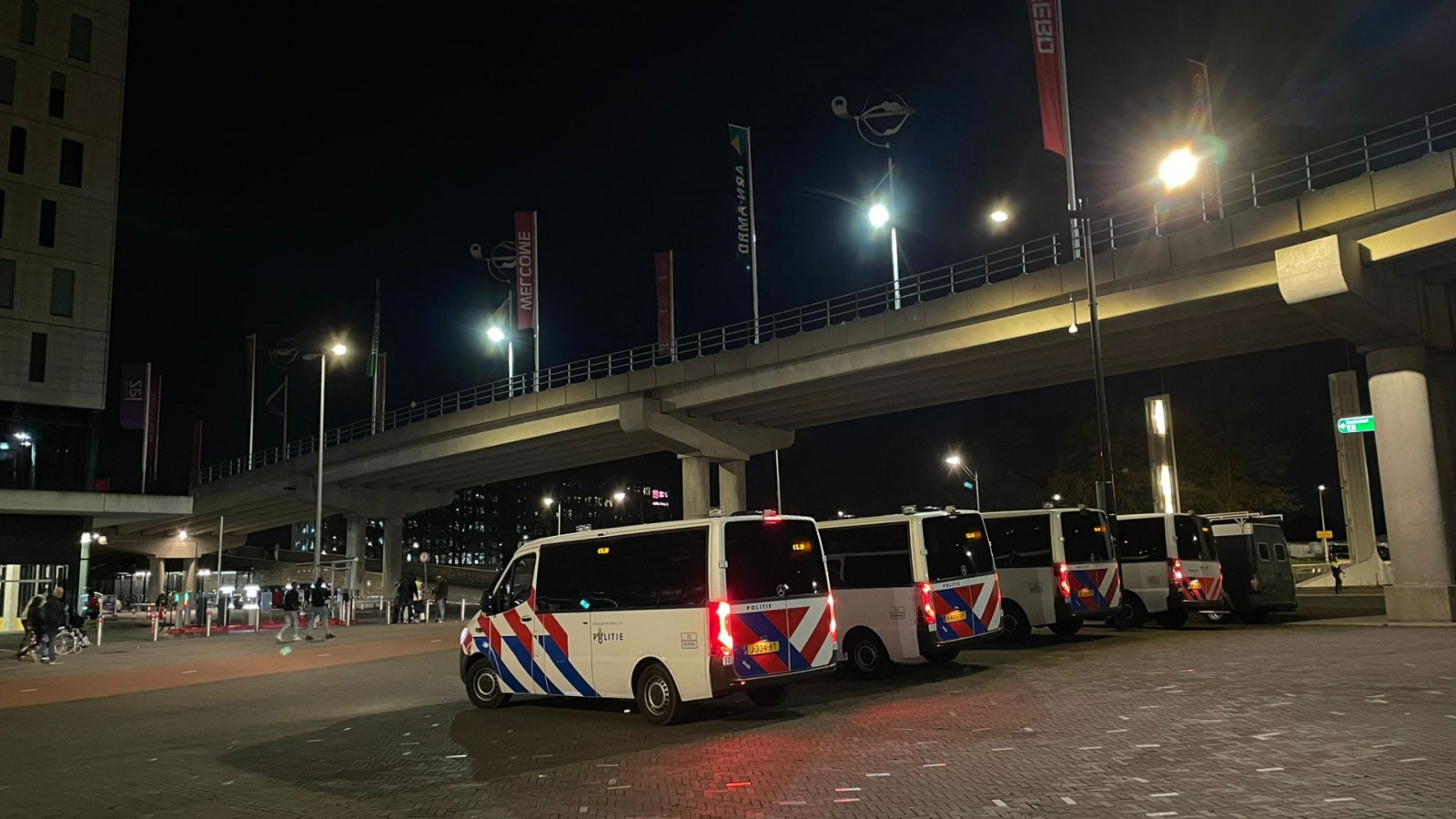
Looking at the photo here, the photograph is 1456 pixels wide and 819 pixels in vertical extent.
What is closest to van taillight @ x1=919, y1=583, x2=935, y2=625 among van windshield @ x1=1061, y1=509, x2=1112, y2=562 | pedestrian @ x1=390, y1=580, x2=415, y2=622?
van windshield @ x1=1061, y1=509, x2=1112, y2=562

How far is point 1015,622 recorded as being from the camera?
18.8m

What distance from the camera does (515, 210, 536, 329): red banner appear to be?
149 feet

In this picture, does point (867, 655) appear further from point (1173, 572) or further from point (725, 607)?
point (1173, 572)

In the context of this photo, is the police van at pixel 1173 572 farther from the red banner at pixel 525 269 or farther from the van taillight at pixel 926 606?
the red banner at pixel 525 269

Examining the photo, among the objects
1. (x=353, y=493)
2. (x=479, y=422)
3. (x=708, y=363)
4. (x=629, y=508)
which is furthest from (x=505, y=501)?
(x=708, y=363)

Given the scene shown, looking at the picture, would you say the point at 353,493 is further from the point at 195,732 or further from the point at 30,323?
the point at 195,732

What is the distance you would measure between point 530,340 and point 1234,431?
125ft

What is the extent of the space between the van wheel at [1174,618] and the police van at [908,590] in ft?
27.6

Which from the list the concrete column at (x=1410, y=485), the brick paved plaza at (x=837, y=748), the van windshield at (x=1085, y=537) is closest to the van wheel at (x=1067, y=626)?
the van windshield at (x=1085, y=537)

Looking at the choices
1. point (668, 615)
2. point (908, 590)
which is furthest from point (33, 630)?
point (908, 590)

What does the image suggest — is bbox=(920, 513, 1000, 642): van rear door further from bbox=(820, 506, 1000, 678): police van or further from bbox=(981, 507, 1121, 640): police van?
bbox=(981, 507, 1121, 640): police van

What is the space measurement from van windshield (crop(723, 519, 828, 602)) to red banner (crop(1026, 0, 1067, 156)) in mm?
19581

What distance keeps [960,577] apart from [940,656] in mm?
Answer: 1208

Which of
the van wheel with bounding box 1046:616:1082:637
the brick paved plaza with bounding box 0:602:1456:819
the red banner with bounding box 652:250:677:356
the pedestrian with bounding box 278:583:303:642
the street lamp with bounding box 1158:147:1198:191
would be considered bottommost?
the brick paved plaza with bounding box 0:602:1456:819
